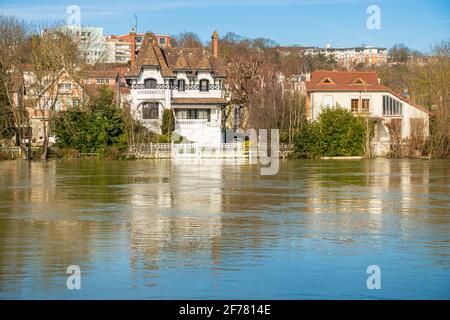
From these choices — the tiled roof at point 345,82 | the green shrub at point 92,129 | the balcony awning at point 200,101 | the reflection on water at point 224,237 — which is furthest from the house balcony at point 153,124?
the reflection on water at point 224,237

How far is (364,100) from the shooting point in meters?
69.8

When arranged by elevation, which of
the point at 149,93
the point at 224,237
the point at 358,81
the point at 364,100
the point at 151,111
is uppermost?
the point at 358,81

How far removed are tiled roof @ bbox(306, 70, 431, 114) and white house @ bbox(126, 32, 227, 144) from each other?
9000 millimetres

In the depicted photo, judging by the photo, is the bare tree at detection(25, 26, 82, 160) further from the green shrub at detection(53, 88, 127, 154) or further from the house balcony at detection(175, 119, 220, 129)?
the house balcony at detection(175, 119, 220, 129)

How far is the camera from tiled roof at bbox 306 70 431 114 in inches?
2734

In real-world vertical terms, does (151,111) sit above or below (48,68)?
below

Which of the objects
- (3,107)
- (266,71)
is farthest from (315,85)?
(3,107)

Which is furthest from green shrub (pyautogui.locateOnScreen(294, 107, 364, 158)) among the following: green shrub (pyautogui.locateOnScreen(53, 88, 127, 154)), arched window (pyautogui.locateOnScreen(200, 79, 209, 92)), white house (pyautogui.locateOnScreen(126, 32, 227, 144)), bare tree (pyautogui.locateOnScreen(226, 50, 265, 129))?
bare tree (pyautogui.locateOnScreen(226, 50, 265, 129))

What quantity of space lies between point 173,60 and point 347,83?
1454 centimetres

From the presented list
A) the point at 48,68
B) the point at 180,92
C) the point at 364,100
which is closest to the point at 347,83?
the point at 364,100

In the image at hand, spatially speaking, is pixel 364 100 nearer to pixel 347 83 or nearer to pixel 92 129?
pixel 347 83

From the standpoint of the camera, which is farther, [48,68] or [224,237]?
[48,68]
